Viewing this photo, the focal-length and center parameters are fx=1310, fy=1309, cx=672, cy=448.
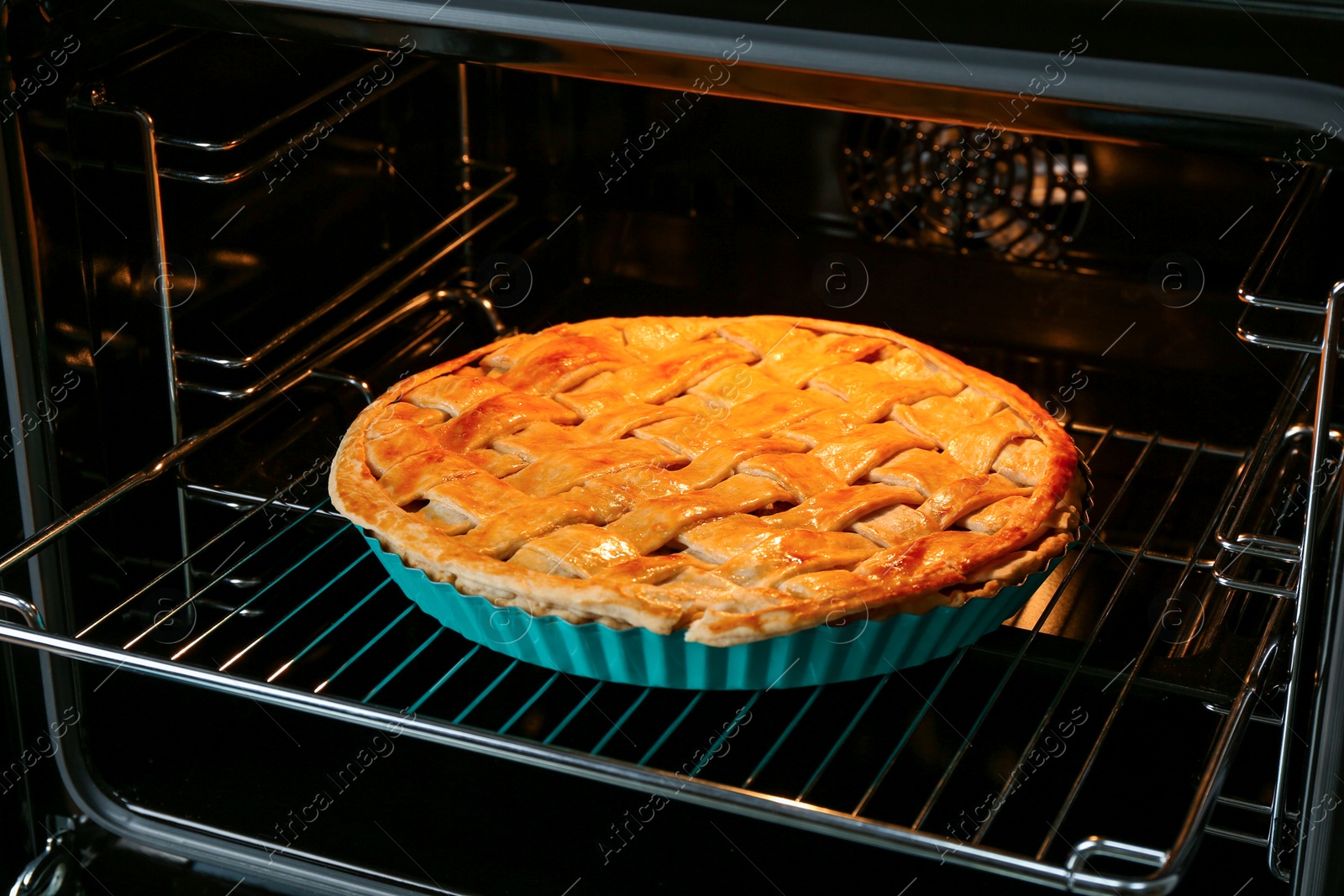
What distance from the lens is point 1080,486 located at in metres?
0.96

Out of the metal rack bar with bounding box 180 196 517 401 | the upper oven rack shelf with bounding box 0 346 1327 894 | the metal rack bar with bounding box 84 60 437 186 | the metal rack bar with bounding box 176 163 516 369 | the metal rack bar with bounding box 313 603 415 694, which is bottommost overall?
the upper oven rack shelf with bounding box 0 346 1327 894

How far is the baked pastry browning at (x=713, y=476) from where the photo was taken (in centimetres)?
81

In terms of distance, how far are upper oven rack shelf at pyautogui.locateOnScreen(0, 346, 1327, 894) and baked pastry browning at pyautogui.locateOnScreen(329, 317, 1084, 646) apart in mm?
79

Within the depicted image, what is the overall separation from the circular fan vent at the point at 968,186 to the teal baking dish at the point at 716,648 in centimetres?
49

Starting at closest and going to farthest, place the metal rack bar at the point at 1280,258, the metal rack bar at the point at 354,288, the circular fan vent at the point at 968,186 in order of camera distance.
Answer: the metal rack bar at the point at 1280,258 → the metal rack bar at the point at 354,288 → the circular fan vent at the point at 968,186

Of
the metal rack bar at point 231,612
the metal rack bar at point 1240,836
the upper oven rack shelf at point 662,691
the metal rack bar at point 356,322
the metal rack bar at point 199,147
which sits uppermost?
the metal rack bar at point 199,147

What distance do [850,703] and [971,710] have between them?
0.31ft

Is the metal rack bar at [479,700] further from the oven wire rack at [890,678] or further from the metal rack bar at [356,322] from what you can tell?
the metal rack bar at [356,322]

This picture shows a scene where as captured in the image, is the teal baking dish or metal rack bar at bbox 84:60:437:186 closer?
the teal baking dish

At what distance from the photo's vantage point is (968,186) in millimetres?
1264

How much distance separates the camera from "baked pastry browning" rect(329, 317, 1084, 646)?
81 cm

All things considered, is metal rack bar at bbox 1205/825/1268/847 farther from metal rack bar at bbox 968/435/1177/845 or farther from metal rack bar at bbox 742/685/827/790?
metal rack bar at bbox 742/685/827/790

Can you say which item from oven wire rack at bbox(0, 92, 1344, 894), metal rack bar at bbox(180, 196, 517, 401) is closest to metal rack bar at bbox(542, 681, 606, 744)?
oven wire rack at bbox(0, 92, 1344, 894)

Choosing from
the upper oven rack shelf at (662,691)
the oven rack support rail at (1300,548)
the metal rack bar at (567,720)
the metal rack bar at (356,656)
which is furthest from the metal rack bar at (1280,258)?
the metal rack bar at (356,656)
